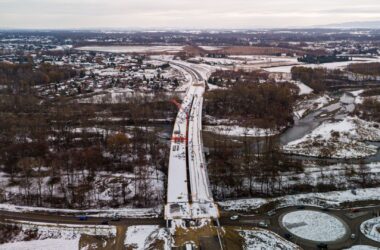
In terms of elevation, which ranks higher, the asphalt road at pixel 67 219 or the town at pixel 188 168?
the town at pixel 188 168

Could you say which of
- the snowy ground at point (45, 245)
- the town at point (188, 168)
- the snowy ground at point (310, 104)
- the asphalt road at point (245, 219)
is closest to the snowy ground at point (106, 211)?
the town at point (188, 168)

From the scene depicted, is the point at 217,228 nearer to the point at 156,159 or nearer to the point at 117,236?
the point at 117,236

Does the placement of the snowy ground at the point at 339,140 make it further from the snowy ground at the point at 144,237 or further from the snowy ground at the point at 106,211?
the snowy ground at the point at 144,237

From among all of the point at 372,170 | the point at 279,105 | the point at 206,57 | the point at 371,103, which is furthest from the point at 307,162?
the point at 206,57

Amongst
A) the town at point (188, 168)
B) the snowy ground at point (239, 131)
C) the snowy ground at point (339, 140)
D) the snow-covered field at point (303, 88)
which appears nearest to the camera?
the town at point (188, 168)

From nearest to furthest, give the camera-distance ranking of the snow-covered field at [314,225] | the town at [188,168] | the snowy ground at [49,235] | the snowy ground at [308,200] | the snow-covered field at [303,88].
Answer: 1. the snowy ground at [49,235]
2. the snow-covered field at [314,225]
3. the town at [188,168]
4. the snowy ground at [308,200]
5. the snow-covered field at [303,88]

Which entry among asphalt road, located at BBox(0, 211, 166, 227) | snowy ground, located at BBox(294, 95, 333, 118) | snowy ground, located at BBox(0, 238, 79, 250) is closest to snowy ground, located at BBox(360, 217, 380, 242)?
asphalt road, located at BBox(0, 211, 166, 227)
